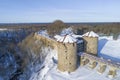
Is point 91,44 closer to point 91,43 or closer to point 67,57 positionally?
point 91,43

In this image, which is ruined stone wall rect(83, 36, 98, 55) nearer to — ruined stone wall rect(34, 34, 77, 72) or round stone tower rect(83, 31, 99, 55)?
round stone tower rect(83, 31, 99, 55)

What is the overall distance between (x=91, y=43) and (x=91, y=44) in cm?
14

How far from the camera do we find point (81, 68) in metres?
25.5

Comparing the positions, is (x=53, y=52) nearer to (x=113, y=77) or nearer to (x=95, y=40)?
(x=95, y=40)

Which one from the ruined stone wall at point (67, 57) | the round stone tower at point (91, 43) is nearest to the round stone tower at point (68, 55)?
the ruined stone wall at point (67, 57)

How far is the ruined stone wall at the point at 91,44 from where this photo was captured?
1159 inches

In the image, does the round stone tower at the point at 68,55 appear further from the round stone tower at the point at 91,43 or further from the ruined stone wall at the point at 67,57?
the round stone tower at the point at 91,43

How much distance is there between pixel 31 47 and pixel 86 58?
2083cm

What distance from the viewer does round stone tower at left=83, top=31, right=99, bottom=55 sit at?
96.4ft

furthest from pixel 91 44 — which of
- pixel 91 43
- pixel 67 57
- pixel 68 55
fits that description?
pixel 67 57

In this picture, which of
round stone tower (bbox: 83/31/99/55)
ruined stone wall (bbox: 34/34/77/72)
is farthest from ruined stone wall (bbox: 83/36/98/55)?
ruined stone wall (bbox: 34/34/77/72)

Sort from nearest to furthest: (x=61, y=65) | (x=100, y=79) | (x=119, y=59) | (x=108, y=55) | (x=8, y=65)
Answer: (x=100, y=79)
(x=61, y=65)
(x=119, y=59)
(x=108, y=55)
(x=8, y=65)

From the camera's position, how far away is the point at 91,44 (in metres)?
29.6

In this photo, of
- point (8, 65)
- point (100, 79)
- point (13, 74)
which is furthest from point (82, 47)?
point (8, 65)
